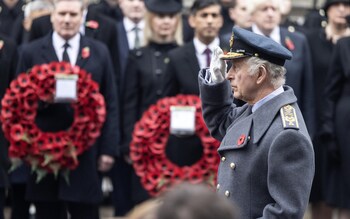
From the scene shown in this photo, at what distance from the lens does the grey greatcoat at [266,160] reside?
5.28 meters

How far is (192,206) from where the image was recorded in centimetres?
332

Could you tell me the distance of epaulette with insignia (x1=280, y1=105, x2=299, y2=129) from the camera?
17.7ft

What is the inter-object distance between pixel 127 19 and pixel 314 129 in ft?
8.89

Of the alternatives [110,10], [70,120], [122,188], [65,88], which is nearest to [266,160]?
[65,88]

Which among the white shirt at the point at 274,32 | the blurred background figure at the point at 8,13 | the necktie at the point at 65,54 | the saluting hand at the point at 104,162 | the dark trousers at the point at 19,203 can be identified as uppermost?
the blurred background figure at the point at 8,13

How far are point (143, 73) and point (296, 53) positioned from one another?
1519 mm

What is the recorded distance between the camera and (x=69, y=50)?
9.52 metres

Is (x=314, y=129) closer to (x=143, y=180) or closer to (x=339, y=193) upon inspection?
(x=339, y=193)

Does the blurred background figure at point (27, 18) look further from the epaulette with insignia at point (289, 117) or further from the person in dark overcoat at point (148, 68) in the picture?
the epaulette with insignia at point (289, 117)

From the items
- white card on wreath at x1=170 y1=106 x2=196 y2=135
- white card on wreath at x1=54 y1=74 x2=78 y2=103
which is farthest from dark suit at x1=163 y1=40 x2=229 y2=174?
white card on wreath at x1=54 y1=74 x2=78 y2=103

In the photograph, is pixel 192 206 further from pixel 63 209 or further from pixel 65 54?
pixel 65 54

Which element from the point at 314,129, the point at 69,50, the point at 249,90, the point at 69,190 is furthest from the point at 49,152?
the point at 249,90

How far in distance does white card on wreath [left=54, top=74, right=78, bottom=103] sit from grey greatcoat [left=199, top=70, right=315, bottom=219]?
319 centimetres

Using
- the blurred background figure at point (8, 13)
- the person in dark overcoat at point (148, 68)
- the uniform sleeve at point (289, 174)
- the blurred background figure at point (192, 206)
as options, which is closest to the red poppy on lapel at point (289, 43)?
the person in dark overcoat at point (148, 68)
